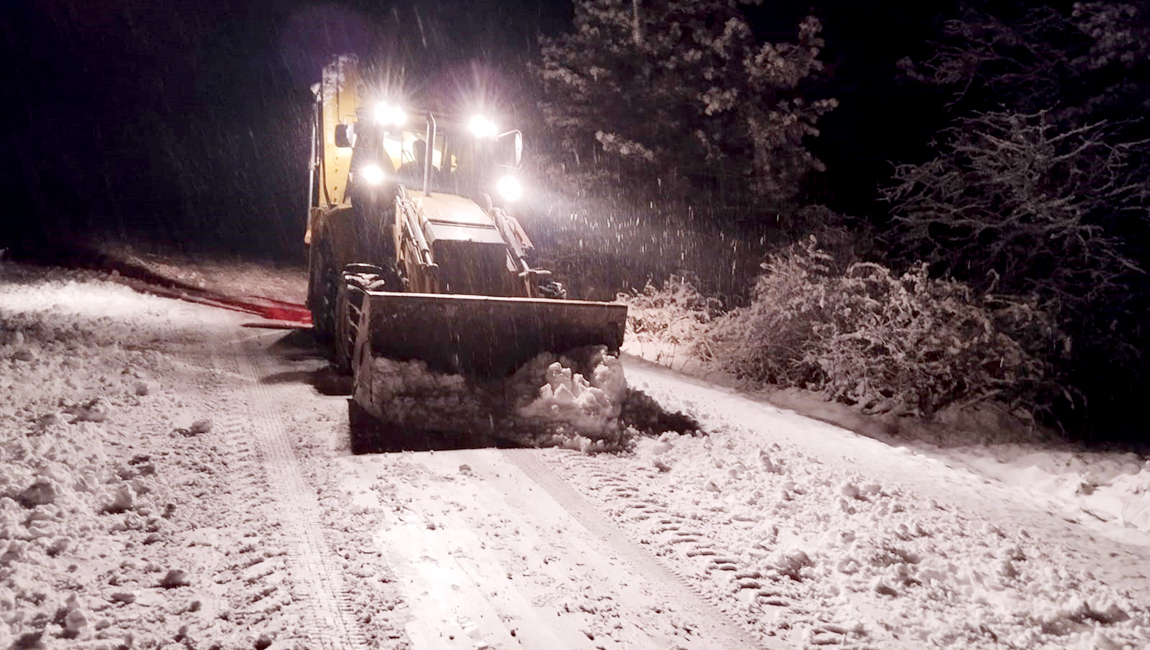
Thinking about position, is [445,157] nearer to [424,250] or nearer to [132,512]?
[424,250]

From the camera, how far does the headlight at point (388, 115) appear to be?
883 cm

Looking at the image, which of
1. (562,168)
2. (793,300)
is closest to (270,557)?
(793,300)

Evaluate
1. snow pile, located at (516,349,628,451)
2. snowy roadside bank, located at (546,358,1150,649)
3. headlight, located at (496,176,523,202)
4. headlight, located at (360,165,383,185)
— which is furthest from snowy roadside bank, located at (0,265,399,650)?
headlight, located at (496,176,523,202)

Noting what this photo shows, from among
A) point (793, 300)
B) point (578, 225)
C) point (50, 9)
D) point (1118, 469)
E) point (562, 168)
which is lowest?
point (1118, 469)

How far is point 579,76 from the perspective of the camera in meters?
15.8

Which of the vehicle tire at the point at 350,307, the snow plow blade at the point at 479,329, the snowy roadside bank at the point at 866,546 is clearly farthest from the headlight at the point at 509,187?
the snowy roadside bank at the point at 866,546

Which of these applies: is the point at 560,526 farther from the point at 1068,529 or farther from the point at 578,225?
the point at 578,225

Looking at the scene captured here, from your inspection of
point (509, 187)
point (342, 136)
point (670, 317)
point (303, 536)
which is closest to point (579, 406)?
point (303, 536)

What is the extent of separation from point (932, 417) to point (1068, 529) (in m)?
4.56

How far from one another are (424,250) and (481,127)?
2489 millimetres

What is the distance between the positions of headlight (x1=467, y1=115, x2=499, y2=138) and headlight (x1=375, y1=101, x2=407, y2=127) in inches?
37.3

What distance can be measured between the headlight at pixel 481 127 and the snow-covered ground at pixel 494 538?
4175 millimetres

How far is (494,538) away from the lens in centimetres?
441

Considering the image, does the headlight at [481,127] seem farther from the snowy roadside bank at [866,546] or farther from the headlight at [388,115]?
the snowy roadside bank at [866,546]
